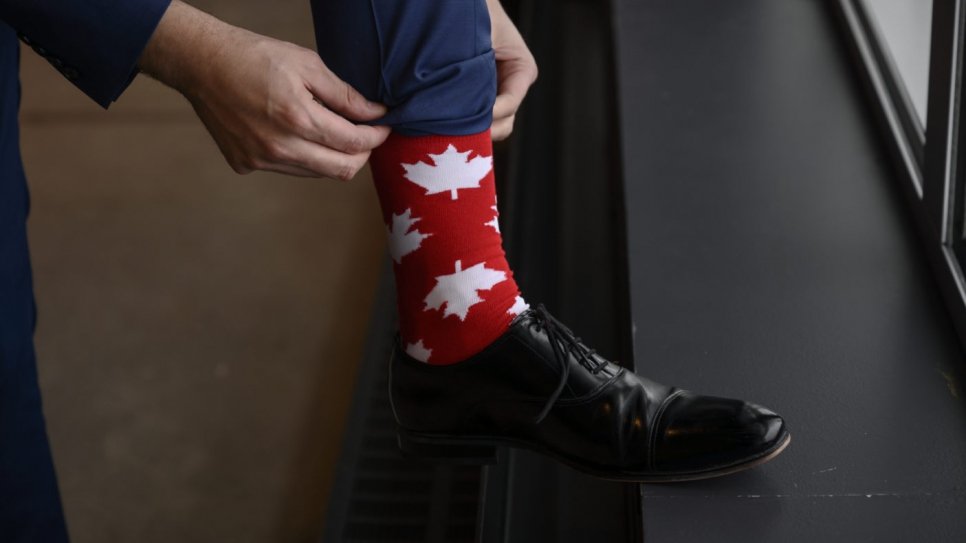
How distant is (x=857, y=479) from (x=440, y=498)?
2.38 feet

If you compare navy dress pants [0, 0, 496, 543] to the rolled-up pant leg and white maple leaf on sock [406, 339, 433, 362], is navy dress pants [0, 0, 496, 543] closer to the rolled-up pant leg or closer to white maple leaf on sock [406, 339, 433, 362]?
the rolled-up pant leg

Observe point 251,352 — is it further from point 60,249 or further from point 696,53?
point 696,53

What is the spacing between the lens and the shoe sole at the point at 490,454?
3.35 ft

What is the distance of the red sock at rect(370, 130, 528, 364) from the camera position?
0.98 m

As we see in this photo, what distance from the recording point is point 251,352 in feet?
7.10

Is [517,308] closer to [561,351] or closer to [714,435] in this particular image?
[561,351]

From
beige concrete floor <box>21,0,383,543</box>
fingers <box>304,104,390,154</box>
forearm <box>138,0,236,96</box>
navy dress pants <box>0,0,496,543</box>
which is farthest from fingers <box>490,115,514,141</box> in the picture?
beige concrete floor <box>21,0,383,543</box>

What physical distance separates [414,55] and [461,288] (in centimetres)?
24

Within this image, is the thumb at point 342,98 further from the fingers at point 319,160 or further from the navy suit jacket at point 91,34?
the navy suit jacket at point 91,34

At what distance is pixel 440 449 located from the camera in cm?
118

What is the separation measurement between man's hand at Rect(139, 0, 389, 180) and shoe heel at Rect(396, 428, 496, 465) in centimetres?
36

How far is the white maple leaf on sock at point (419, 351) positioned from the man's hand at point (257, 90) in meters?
0.25

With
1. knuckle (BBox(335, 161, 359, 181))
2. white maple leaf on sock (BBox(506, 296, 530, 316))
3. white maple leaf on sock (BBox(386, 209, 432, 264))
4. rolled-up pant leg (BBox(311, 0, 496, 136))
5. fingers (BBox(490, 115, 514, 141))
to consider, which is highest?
rolled-up pant leg (BBox(311, 0, 496, 136))

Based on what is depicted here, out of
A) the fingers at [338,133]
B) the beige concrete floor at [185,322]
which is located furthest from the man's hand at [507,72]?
the beige concrete floor at [185,322]
